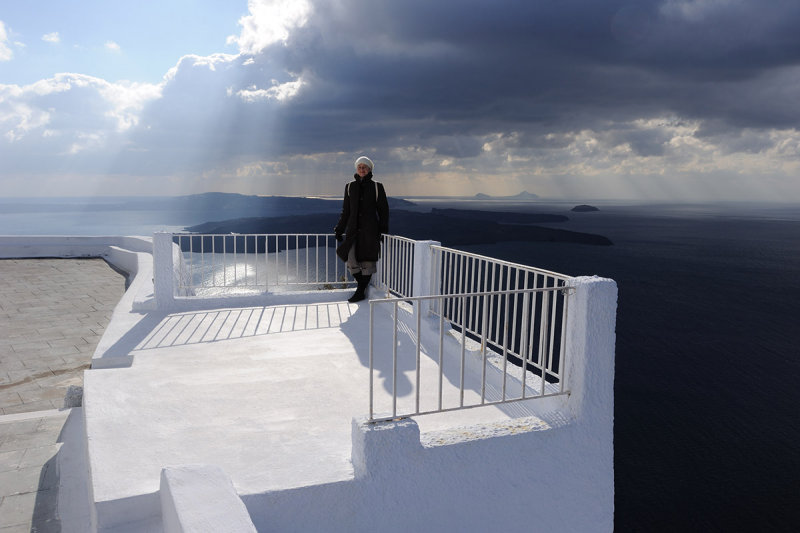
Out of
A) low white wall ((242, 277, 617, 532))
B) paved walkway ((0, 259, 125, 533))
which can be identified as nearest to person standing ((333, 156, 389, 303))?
paved walkway ((0, 259, 125, 533))

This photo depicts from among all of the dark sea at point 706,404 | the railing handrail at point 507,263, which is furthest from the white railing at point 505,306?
the dark sea at point 706,404

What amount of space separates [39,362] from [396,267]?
15.4ft

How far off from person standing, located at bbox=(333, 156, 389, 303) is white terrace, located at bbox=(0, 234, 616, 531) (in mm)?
2086

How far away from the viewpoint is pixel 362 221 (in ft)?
24.3

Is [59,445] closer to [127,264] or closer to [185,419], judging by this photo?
[185,419]

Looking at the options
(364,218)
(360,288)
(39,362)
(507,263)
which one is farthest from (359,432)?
(39,362)

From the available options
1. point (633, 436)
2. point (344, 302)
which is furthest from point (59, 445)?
point (633, 436)

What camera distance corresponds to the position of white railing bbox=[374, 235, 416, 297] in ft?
22.3

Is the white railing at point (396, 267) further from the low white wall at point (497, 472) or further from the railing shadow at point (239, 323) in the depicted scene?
the low white wall at point (497, 472)

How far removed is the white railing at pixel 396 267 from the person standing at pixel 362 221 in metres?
0.13

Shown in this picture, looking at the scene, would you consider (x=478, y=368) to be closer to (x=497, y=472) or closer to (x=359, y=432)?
(x=497, y=472)

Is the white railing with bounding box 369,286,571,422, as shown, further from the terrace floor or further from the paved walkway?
the paved walkway

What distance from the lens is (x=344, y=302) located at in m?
7.85

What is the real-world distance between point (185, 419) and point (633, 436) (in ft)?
168
